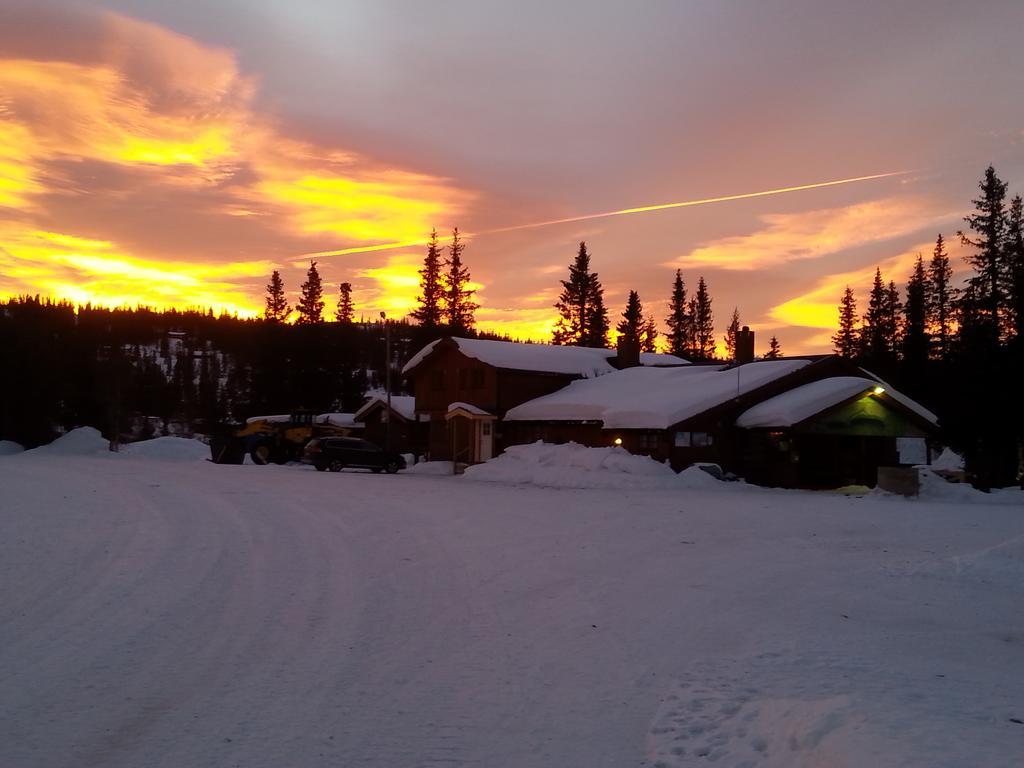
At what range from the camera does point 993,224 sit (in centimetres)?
5366

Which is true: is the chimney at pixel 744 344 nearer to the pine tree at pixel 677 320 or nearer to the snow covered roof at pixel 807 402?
the snow covered roof at pixel 807 402

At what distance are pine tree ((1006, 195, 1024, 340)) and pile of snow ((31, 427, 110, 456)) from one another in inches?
2314

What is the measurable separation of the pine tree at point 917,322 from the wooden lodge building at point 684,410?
3148 cm

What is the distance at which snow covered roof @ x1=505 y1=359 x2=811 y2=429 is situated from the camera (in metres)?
38.5

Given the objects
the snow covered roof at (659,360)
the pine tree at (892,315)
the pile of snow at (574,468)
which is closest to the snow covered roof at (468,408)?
the pile of snow at (574,468)

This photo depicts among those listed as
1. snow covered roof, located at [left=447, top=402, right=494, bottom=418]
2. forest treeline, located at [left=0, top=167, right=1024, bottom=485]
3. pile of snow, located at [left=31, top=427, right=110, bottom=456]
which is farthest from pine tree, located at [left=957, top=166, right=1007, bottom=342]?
pile of snow, located at [left=31, top=427, right=110, bottom=456]

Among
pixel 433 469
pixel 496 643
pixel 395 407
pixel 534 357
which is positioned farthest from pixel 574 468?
pixel 395 407

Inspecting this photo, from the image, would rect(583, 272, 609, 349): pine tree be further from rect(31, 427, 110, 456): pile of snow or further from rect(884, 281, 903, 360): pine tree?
rect(31, 427, 110, 456): pile of snow

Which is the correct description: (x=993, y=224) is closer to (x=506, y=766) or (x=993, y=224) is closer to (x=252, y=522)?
(x=252, y=522)

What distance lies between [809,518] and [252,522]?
14.0 meters

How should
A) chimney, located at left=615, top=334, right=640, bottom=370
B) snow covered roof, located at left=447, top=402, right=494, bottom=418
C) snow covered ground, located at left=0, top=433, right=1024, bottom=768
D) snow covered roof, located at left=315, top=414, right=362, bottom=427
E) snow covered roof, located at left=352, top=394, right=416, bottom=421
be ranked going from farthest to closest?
1. snow covered roof, located at left=315, top=414, right=362, bottom=427
2. snow covered roof, located at left=352, top=394, right=416, bottom=421
3. chimney, located at left=615, top=334, right=640, bottom=370
4. snow covered roof, located at left=447, top=402, right=494, bottom=418
5. snow covered ground, located at left=0, top=433, right=1024, bottom=768

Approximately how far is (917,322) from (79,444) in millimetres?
70540

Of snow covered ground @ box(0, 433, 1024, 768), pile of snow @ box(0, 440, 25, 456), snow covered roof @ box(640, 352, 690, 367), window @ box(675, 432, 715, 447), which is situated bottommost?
snow covered ground @ box(0, 433, 1024, 768)

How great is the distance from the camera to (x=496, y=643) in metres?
9.16
